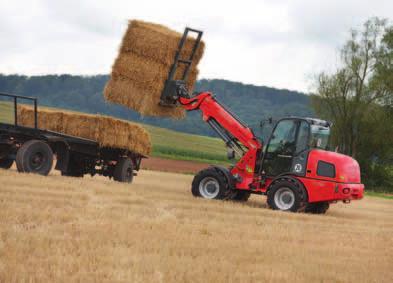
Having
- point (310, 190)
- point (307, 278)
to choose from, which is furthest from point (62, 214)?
point (310, 190)

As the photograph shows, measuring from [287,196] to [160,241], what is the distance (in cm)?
809

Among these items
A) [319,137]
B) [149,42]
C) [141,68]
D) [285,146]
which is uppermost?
[149,42]

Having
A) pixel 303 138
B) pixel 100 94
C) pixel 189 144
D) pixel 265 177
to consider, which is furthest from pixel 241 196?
pixel 100 94

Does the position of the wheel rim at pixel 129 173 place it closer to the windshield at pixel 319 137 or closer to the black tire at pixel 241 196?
the black tire at pixel 241 196

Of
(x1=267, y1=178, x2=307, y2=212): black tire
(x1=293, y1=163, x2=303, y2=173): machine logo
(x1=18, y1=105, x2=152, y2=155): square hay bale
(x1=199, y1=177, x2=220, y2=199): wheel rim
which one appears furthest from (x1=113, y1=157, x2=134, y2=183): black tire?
(x1=293, y1=163, x2=303, y2=173): machine logo

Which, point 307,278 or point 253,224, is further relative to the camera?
point 253,224

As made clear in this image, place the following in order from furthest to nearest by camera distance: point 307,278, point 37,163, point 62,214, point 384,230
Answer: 1. point 37,163
2. point 384,230
3. point 62,214
4. point 307,278

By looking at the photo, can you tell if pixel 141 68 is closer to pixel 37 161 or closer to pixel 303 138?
pixel 37 161

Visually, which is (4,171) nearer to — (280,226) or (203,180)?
(203,180)

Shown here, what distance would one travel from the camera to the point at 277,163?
18125 millimetres

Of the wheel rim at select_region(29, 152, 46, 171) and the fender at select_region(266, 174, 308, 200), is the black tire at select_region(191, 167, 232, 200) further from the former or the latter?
the wheel rim at select_region(29, 152, 46, 171)

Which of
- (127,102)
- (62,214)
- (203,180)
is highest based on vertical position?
(127,102)

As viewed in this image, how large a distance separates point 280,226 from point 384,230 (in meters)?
3.55

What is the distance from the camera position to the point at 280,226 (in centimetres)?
1362
